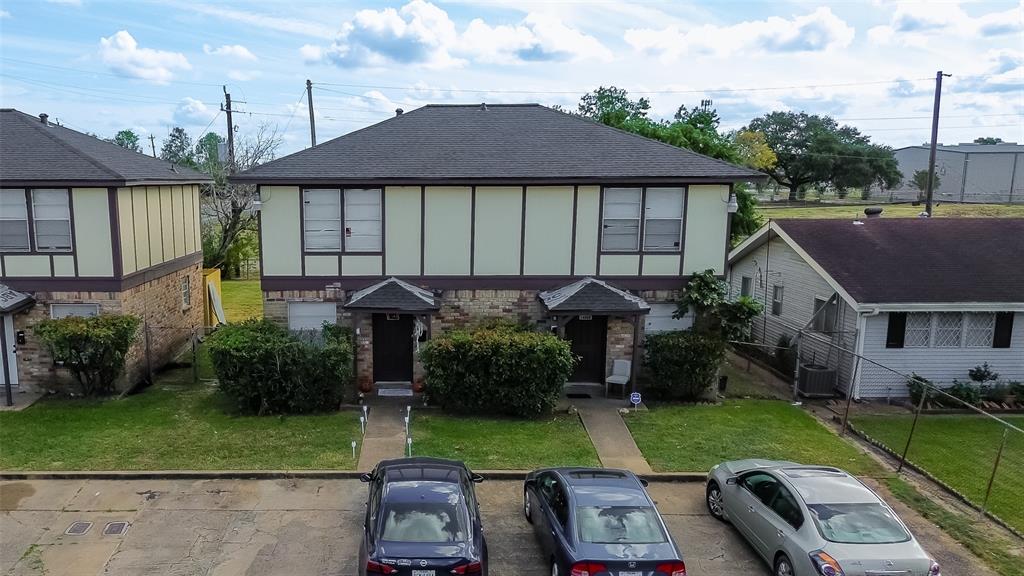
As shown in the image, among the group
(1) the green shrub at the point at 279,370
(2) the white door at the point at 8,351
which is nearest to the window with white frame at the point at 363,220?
(1) the green shrub at the point at 279,370

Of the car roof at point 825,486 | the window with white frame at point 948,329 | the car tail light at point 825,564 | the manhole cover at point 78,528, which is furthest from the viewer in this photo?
the window with white frame at point 948,329

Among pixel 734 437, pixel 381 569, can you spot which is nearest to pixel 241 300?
pixel 734 437

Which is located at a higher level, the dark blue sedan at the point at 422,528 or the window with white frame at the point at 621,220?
the window with white frame at the point at 621,220

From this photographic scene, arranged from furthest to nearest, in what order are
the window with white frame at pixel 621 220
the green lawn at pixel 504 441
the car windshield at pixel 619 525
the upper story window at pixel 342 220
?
1. the window with white frame at pixel 621 220
2. the upper story window at pixel 342 220
3. the green lawn at pixel 504 441
4. the car windshield at pixel 619 525

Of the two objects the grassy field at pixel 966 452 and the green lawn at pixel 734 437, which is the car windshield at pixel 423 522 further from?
the grassy field at pixel 966 452

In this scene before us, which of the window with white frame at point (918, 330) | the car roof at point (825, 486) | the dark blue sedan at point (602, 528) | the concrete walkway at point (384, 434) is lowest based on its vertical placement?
the concrete walkway at point (384, 434)

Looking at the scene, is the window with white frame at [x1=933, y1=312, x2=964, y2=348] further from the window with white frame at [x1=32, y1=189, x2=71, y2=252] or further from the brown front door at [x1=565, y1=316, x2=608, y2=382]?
the window with white frame at [x1=32, y1=189, x2=71, y2=252]

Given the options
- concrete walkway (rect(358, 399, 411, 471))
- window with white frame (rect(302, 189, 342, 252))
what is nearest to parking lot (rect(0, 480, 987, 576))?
concrete walkway (rect(358, 399, 411, 471))

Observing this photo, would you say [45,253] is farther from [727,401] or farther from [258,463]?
[727,401]

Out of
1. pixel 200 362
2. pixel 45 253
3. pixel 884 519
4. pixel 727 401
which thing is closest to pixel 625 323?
pixel 727 401
